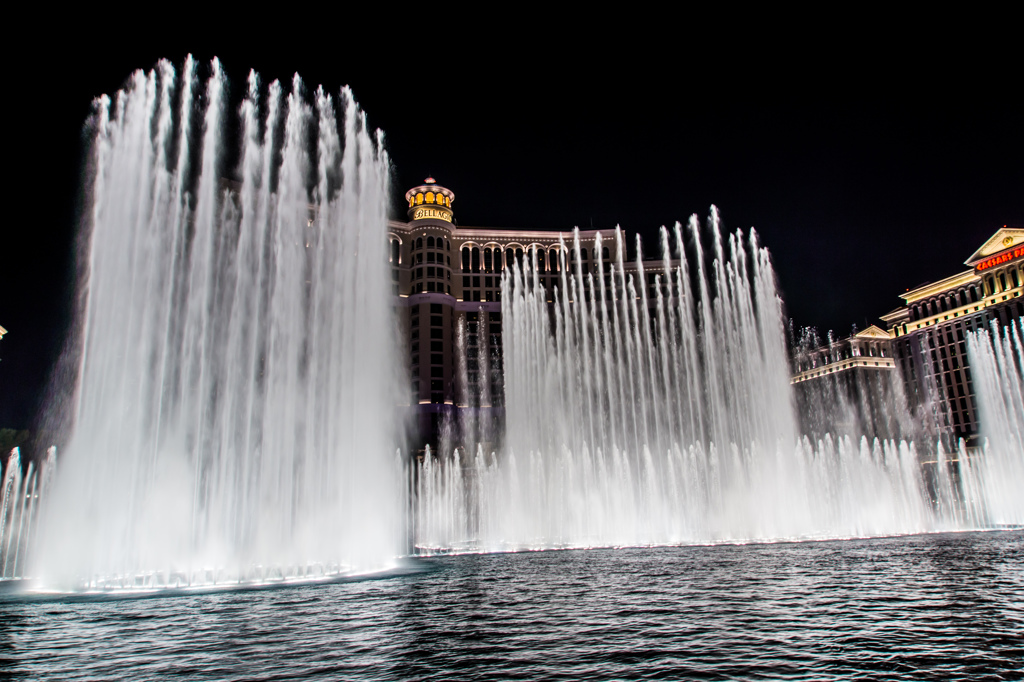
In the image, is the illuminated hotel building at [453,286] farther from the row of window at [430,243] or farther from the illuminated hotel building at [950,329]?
the illuminated hotel building at [950,329]

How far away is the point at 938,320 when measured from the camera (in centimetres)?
8912

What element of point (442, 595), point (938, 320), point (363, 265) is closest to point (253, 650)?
point (442, 595)

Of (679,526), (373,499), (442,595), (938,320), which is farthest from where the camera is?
(938,320)

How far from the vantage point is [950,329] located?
86.8m

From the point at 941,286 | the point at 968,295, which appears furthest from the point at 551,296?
the point at 968,295

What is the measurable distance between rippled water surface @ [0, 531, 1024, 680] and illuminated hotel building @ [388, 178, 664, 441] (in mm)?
66573

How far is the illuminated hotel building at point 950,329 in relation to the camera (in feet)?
262

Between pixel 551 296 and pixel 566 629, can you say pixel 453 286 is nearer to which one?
pixel 551 296

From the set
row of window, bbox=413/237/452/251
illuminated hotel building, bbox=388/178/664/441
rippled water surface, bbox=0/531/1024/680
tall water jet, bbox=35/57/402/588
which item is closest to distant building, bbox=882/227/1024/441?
illuminated hotel building, bbox=388/178/664/441

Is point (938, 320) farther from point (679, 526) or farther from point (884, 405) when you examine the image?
point (679, 526)

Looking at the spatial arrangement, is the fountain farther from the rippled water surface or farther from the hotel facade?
the hotel facade

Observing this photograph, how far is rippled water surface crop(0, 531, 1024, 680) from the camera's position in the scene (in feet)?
24.2

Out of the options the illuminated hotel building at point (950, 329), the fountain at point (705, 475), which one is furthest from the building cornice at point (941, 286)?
the fountain at point (705, 475)

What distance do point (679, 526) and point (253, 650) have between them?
27.9m
